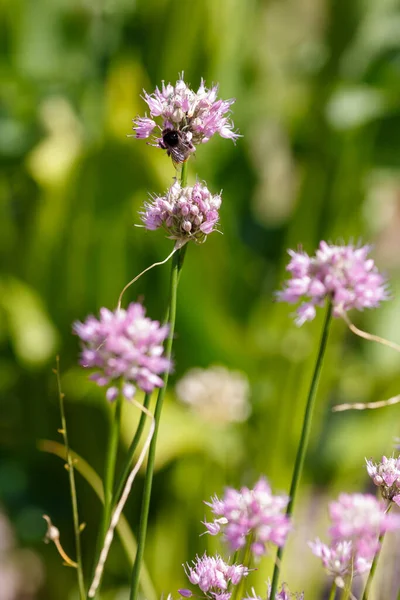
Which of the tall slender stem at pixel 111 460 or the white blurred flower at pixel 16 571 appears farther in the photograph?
the white blurred flower at pixel 16 571

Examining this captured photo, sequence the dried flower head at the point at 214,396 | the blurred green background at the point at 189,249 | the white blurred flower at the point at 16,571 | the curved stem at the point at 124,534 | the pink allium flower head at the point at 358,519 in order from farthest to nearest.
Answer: the white blurred flower at the point at 16,571 → the blurred green background at the point at 189,249 → the dried flower head at the point at 214,396 → the curved stem at the point at 124,534 → the pink allium flower head at the point at 358,519

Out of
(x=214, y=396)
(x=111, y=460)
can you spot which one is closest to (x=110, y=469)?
(x=111, y=460)

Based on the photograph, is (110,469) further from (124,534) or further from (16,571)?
(16,571)

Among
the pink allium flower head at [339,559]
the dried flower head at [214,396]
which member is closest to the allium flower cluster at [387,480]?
the pink allium flower head at [339,559]

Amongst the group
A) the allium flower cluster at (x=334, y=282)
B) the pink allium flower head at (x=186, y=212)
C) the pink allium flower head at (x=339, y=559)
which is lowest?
the pink allium flower head at (x=339, y=559)

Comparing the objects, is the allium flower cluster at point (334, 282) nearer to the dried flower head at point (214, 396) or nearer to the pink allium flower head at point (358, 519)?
the pink allium flower head at point (358, 519)

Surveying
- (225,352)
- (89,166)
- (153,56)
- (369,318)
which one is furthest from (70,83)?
(369,318)

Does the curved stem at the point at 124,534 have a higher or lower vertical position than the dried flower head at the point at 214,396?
lower

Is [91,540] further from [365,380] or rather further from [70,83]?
[70,83]
